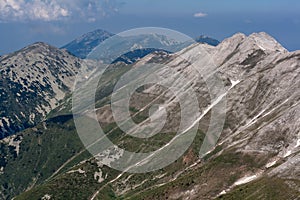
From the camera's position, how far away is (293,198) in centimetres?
19475

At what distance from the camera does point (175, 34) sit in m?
143

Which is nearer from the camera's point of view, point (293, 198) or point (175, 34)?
point (175, 34)

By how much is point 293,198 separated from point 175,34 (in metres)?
105

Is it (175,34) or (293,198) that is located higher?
(175,34)
